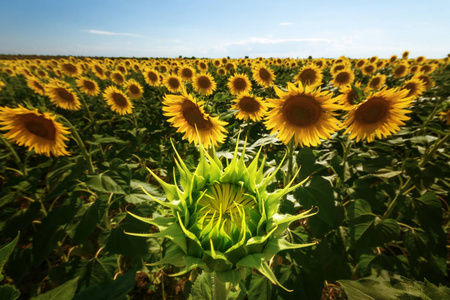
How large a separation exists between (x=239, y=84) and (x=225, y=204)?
16.2 feet

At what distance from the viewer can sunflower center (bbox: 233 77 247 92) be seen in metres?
5.29

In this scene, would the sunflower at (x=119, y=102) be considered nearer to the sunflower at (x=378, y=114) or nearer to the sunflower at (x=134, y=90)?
the sunflower at (x=134, y=90)

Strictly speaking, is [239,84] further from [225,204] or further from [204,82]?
[225,204]

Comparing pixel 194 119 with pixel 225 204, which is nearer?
pixel 225 204

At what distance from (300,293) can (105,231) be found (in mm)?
1902

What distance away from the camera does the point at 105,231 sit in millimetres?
1974

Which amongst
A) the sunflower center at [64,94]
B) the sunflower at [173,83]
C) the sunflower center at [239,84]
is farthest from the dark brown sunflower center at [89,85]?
the sunflower center at [239,84]

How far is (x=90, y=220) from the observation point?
5.75 ft

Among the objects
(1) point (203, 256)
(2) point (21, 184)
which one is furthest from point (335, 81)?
(2) point (21, 184)

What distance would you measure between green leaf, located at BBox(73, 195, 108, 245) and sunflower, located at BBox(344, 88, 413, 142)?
8.49ft

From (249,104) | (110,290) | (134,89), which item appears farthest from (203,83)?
(110,290)

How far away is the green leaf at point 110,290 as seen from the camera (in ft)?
2.14

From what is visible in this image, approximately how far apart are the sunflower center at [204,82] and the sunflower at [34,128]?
3.86m

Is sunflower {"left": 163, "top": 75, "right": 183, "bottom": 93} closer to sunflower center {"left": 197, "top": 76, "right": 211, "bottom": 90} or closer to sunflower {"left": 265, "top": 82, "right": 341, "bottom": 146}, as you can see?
sunflower center {"left": 197, "top": 76, "right": 211, "bottom": 90}
